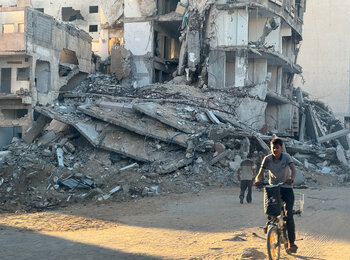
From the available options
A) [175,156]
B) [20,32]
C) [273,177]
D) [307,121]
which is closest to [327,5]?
[307,121]

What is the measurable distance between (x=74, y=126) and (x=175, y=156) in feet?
13.7

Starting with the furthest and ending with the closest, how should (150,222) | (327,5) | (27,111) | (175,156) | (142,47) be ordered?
(327,5), (142,47), (27,111), (175,156), (150,222)

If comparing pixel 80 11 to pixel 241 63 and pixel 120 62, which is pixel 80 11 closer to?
pixel 120 62

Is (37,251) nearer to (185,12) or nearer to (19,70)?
(19,70)

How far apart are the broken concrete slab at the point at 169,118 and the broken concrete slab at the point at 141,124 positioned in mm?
254

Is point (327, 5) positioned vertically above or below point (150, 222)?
above

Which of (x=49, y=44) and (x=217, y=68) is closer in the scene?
(x=49, y=44)

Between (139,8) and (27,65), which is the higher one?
(139,8)

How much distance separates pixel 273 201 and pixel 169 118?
11.8 m

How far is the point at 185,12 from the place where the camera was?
29906 millimetres

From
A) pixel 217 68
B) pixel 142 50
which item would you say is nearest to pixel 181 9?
pixel 142 50

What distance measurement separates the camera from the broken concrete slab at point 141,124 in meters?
16.8

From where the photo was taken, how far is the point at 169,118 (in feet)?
57.6

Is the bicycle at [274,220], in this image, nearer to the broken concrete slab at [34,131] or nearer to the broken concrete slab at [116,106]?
the broken concrete slab at [116,106]
